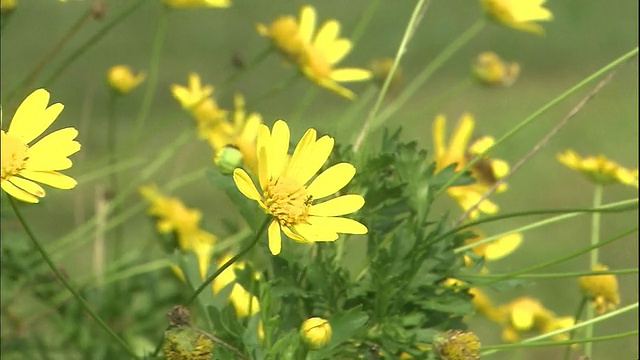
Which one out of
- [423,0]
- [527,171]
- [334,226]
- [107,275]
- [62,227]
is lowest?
[334,226]

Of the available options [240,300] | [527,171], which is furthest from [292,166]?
[527,171]

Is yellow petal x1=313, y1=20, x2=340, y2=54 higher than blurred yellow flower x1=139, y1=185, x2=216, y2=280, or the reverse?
yellow petal x1=313, y1=20, x2=340, y2=54

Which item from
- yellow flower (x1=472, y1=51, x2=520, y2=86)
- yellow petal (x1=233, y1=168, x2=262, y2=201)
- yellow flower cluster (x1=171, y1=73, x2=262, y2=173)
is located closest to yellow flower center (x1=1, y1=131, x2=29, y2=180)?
yellow petal (x1=233, y1=168, x2=262, y2=201)

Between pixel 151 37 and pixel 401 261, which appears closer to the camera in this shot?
pixel 401 261

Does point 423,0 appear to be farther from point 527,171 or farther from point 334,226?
point 527,171

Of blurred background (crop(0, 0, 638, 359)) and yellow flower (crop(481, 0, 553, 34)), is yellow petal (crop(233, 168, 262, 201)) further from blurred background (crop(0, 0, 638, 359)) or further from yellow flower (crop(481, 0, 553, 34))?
blurred background (crop(0, 0, 638, 359))

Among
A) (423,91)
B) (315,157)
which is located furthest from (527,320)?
(423,91)

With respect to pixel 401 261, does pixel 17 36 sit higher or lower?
higher
